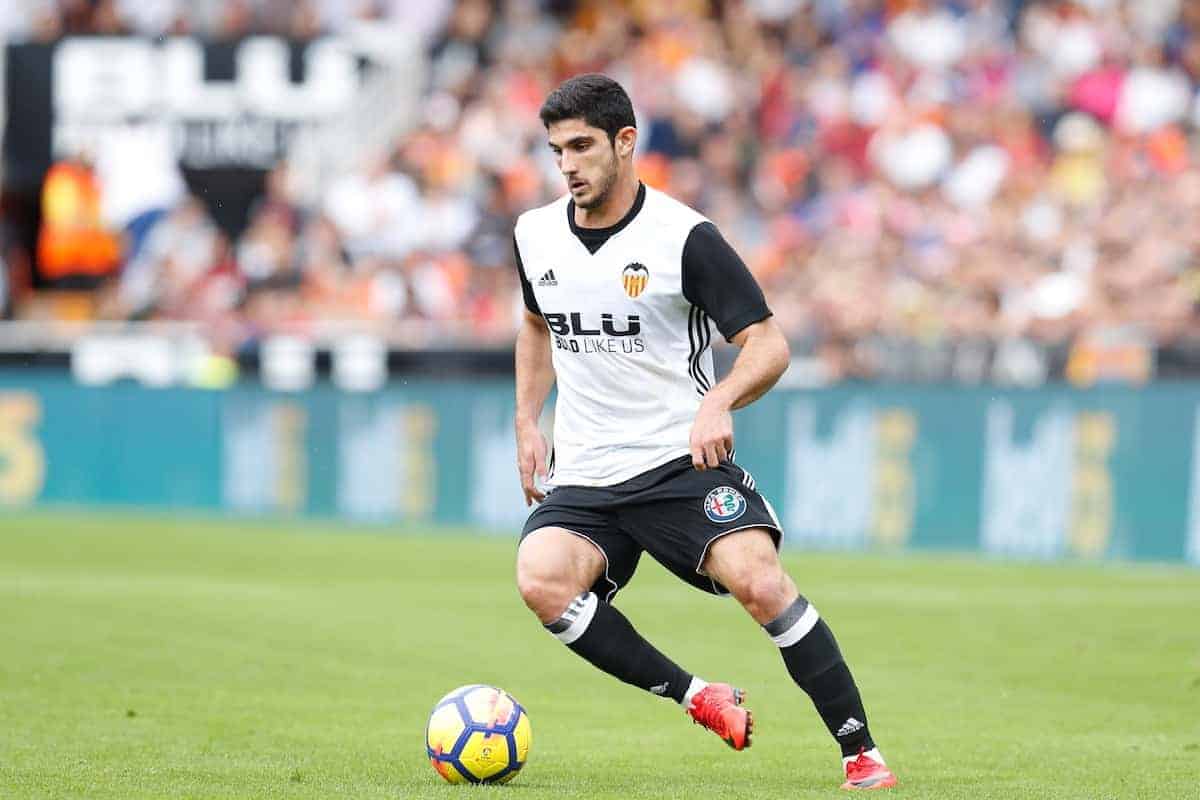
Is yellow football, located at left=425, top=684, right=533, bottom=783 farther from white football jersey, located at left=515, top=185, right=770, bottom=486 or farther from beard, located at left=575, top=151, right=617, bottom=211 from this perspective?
beard, located at left=575, top=151, right=617, bottom=211

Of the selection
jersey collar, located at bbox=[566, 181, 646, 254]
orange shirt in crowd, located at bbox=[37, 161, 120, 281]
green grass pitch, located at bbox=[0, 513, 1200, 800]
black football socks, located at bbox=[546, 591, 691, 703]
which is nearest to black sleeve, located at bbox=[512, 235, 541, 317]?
jersey collar, located at bbox=[566, 181, 646, 254]

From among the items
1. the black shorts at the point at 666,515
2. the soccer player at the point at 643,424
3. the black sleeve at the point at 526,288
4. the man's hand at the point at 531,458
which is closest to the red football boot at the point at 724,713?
the soccer player at the point at 643,424

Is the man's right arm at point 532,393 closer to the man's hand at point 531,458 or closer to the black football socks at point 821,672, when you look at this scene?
the man's hand at point 531,458

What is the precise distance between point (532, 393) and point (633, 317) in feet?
2.64

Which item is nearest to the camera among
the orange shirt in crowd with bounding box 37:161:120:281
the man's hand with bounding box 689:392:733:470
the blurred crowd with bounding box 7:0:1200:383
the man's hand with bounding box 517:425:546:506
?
the man's hand with bounding box 689:392:733:470

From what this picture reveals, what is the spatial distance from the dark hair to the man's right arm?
0.88 meters

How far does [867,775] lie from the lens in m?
6.97

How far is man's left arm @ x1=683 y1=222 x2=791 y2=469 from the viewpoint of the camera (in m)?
6.81

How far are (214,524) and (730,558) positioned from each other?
14237 mm

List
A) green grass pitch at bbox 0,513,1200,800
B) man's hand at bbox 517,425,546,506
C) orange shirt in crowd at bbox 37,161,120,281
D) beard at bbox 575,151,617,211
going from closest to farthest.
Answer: beard at bbox 575,151,617,211 < green grass pitch at bbox 0,513,1200,800 < man's hand at bbox 517,425,546,506 < orange shirt in crowd at bbox 37,161,120,281

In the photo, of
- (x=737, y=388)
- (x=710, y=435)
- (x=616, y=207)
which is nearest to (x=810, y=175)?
(x=616, y=207)

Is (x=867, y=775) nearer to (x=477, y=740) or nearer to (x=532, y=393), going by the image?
(x=477, y=740)

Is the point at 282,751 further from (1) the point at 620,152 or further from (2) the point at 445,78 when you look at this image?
(2) the point at 445,78

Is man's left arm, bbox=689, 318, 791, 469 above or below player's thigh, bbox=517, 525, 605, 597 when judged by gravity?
above
